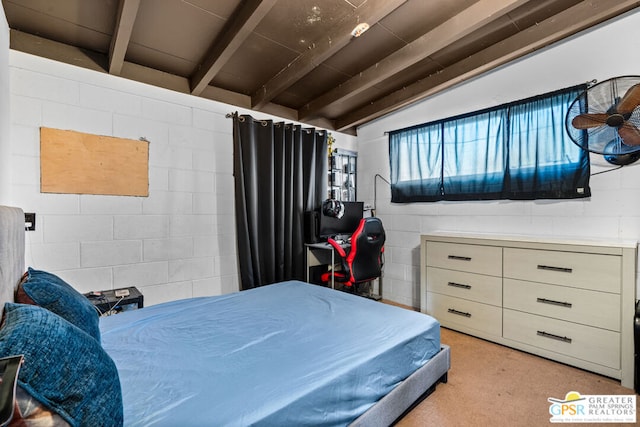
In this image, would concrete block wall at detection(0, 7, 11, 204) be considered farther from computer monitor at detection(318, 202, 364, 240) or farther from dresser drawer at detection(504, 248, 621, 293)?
dresser drawer at detection(504, 248, 621, 293)

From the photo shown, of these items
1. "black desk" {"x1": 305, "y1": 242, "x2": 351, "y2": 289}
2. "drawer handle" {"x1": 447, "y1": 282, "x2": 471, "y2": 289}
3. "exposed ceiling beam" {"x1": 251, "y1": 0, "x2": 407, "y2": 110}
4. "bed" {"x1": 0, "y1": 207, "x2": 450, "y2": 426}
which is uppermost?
"exposed ceiling beam" {"x1": 251, "y1": 0, "x2": 407, "y2": 110}

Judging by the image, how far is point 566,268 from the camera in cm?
207

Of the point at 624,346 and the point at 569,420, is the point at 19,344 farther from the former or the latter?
the point at 624,346

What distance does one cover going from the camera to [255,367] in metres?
1.18

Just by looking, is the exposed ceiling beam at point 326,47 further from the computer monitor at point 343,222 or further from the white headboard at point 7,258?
the white headboard at point 7,258

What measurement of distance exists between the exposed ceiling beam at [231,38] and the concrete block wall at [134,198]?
1.07ft

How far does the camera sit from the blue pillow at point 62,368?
62 centimetres

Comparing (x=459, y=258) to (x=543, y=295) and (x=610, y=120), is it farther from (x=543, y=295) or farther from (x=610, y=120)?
(x=610, y=120)

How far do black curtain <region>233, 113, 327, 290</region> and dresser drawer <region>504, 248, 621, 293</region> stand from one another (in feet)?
6.78

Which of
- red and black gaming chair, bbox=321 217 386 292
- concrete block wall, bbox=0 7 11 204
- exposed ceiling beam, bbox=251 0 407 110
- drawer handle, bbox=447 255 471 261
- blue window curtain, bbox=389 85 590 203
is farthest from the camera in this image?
red and black gaming chair, bbox=321 217 386 292

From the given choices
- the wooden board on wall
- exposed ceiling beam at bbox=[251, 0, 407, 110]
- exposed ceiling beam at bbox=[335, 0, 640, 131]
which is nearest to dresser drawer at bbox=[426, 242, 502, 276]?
exposed ceiling beam at bbox=[335, 0, 640, 131]

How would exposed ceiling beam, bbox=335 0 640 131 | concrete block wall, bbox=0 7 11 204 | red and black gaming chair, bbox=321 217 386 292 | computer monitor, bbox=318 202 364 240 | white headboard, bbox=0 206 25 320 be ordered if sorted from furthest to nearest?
computer monitor, bbox=318 202 364 240
red and black gaming chair, bbox=321 217 386 292
exposed ceiling beam, bbox=335 0 640 131
concrete block wall, bbox=0 7 11 204
white headboard, bbox=0 206 25 320

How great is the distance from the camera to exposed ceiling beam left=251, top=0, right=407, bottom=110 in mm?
1825

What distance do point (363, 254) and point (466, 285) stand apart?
3.19 ft
